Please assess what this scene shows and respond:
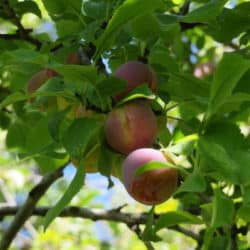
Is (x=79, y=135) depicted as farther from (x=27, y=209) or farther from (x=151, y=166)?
(x=27, y=209)

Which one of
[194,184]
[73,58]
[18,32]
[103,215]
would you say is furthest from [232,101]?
[103,215]

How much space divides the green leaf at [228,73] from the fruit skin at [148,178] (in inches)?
4.4

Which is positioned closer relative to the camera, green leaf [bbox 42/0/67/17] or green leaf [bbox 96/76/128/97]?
green leaf [bbox 96/76/128/97]

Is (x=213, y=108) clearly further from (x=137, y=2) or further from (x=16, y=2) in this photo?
(x=16, y=2)

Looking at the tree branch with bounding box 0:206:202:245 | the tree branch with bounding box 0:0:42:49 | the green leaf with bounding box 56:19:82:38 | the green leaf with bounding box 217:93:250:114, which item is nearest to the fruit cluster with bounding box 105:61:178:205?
the green leaf with bounding box 217:93:250:114

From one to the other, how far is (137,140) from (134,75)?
128mm

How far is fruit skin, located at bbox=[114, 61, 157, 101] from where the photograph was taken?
110cm

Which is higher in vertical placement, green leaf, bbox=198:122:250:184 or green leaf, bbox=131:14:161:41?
green leaf, bbox=131:14:161:41

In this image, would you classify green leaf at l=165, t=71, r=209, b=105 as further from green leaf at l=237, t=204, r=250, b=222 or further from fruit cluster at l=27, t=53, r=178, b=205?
green leaf at l=237, t=204, r=250, b=222

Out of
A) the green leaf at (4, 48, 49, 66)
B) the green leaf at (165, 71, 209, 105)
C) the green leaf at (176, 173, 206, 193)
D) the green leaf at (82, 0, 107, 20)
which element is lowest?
the green leaf at (165, 71, 209, 105)

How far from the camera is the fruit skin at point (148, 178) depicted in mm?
964

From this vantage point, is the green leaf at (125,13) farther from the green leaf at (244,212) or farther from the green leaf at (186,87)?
the green leaf at (244,212)

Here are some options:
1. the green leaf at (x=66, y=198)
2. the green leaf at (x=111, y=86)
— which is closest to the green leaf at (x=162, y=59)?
the green leaf at (x=111, y=86)

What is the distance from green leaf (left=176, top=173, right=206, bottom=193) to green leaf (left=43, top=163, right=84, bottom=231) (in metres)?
0.18
